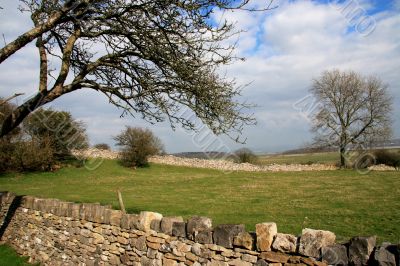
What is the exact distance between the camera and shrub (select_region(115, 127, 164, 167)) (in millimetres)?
33781

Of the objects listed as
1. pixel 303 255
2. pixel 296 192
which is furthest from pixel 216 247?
pixel 296 192

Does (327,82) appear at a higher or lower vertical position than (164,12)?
higher

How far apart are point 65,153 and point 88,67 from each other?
85.1 feet

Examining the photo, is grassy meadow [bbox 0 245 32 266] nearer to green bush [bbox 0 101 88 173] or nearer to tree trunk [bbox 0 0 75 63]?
tree trunk [bbox 0 0 75 63]

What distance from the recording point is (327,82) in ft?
136

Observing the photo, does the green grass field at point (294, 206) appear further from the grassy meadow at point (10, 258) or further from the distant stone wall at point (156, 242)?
the grassy meadow at point (10, 258)

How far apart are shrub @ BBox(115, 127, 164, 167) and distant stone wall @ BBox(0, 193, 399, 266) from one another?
21752 millimetres

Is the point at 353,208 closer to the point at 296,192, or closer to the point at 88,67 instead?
the point at 296,192

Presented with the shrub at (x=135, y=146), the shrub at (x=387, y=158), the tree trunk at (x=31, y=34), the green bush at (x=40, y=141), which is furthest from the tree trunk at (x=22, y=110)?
the shrub at (x=387, y=158)

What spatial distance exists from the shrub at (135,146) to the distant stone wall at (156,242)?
71.4 ft

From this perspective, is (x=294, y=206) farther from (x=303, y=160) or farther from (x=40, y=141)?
(x=303, y=160)

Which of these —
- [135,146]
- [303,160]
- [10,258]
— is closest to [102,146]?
[135,146]

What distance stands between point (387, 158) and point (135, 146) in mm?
24707

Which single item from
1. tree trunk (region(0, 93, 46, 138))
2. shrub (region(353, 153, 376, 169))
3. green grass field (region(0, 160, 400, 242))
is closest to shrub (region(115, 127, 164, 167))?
green grass field (region(0, 160, 400, 242))
